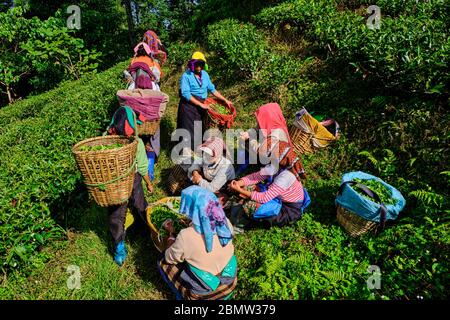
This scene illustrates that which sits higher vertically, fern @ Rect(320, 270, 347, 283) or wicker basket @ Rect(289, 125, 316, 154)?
wicker basket @ Rect(289, 125, 316, 154)

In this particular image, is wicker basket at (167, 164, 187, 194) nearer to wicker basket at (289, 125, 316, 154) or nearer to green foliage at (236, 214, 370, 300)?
green foliage at (236, 214, 370, 300)

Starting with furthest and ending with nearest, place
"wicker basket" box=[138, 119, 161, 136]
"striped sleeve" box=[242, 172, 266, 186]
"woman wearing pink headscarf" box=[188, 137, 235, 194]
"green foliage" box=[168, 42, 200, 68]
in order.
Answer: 1. "green foliage" box=[168, 42, 200, 68]
2. "wicker basket" box=[138, 119, 161, 136]
3. "striped sleeve" box=[242, 172, 266, 186]
4. "woman wearing pink headscarf" box=[188, 137, 235, 194]

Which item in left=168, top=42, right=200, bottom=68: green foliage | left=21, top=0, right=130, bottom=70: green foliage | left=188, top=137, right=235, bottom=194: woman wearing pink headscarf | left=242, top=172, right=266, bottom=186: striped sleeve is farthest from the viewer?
left=21, top=0, right=130, bottom=70: green foliage

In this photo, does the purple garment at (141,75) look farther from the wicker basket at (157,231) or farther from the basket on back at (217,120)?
the wicker basket at (157,231)

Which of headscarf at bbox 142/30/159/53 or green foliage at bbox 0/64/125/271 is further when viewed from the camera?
headscarf at bbox 142/30/159/53

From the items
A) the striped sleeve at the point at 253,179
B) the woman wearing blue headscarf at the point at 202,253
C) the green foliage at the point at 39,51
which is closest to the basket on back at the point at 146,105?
the striped sleeve at the point at 253,179

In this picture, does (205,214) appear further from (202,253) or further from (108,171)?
(108,171)

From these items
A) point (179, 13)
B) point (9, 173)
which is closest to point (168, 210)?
point (9, 173)

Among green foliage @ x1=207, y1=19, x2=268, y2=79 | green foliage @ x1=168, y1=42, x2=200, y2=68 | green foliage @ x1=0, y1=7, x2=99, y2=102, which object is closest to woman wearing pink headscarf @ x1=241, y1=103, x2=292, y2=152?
green foliage @ x1=207, y1=19, x2=268, y2=79

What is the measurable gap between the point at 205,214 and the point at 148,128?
265 cm

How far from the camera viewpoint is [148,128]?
5133 millimetres

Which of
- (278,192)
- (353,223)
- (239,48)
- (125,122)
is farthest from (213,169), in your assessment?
(239,48)

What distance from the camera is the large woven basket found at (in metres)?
3.04

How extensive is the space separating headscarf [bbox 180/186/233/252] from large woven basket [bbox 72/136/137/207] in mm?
736
